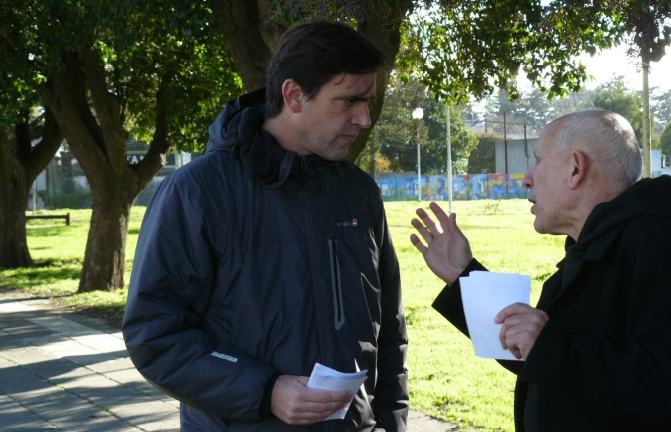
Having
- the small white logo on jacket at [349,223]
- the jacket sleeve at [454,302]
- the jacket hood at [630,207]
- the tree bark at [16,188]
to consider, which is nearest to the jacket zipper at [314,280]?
the small white logo on jacket at [349,223]

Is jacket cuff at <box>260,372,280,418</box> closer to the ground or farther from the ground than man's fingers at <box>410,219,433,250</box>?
closer to the ground

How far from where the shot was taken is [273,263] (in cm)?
260

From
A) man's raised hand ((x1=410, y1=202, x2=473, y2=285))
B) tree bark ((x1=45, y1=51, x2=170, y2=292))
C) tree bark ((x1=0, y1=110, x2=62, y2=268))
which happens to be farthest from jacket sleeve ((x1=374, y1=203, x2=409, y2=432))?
tree bark ((x1=0, y1=110, x2=62, y2=268))

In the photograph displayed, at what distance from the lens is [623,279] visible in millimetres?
2295

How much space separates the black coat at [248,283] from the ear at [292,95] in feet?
0.44

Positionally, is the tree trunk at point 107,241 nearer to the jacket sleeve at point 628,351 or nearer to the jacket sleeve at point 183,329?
the jacket sleeve at point 183,329

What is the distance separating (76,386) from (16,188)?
42.0 ft

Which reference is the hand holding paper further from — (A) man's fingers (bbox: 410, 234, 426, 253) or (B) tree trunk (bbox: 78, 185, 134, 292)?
(B) tree trunk (bbox: 78, 185, 134, 292)

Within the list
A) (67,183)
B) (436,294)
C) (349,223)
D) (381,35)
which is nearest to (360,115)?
(349,223)

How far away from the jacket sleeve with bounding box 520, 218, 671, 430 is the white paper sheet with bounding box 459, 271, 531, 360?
0.66 feet

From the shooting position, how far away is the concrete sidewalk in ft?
21.1

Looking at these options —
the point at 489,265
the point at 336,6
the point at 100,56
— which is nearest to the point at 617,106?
the point at 489,265

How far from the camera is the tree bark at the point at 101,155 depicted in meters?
13.6

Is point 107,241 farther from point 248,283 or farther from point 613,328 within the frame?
point 613,328
